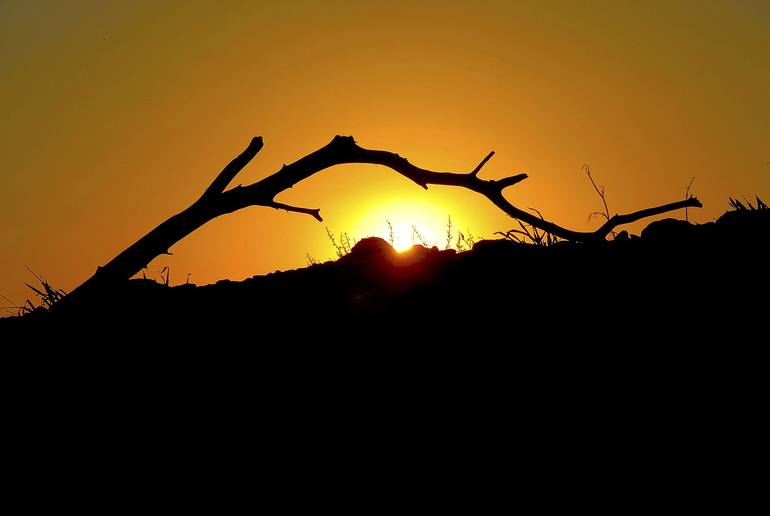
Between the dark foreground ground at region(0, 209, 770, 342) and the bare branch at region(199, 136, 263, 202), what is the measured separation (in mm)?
618

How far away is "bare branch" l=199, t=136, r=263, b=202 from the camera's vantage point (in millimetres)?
4113

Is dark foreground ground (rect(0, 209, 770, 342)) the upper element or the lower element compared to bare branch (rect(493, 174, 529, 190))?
lower

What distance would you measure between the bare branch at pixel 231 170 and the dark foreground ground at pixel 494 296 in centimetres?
62

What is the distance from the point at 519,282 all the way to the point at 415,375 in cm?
75

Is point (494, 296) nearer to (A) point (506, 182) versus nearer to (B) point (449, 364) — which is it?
(B) point (449, 364)

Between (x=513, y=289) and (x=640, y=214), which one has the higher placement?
(x=640, y=214)

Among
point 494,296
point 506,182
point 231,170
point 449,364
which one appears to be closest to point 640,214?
point 506,182

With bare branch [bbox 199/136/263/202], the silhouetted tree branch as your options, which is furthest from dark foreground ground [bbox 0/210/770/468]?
bare branch [bbox 199/136/263/202]

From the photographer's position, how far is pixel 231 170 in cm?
414

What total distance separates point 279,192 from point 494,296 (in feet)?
5.29

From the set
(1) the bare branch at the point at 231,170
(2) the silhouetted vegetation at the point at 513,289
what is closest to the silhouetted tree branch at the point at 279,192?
(1) the bare branch at the point at 231,170

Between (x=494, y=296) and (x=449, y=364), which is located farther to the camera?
(x=494, y=296)

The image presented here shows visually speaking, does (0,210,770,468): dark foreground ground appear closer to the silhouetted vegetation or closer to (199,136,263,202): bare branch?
the silhouetted vegetation

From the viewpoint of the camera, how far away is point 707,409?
2.55 m
